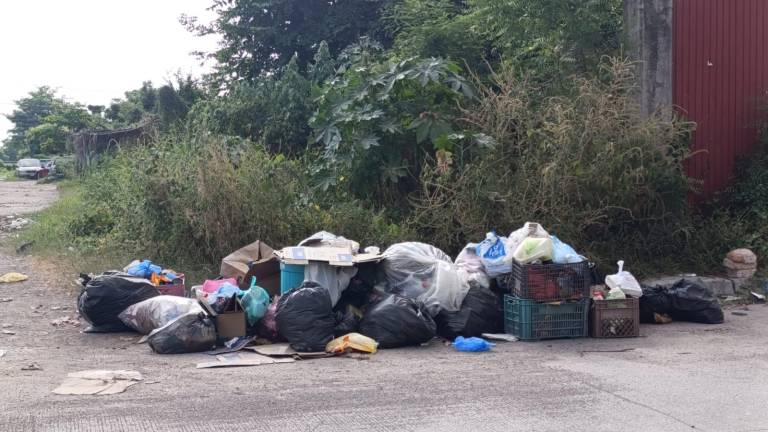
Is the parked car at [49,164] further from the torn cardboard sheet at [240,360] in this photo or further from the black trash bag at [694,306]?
the black trash bag at [694,306]

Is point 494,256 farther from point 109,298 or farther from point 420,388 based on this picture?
point 109,298

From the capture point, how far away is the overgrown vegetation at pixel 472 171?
9.51m

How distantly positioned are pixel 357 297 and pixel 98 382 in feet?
9.60

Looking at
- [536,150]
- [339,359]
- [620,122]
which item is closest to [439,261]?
[339,359]

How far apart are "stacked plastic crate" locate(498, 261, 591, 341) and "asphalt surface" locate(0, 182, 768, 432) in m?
0.17

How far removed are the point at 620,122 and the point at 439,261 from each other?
3.60 m

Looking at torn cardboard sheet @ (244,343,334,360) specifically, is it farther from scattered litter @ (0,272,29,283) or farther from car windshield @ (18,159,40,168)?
car windshield @ (18,159,40,168)

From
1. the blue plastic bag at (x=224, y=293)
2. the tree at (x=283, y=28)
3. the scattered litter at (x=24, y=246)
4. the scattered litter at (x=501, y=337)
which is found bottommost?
the scattered litter at (x=501, y=337)

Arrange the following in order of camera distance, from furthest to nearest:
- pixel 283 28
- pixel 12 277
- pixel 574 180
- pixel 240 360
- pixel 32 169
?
pixel 32 169
pixel 283 28
pixel 12 277
pixel 574 180
pixel 240 360

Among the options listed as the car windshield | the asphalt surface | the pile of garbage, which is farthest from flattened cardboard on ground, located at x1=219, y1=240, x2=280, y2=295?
the car windshield

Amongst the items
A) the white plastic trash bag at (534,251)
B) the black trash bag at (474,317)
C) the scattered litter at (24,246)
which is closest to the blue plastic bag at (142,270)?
the black trash bag at (474,317)

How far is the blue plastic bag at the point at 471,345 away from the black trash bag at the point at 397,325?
0.94 feet

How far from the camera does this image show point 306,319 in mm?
6938

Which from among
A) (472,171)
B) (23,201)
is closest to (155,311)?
(472,171)
